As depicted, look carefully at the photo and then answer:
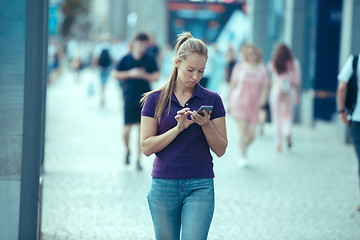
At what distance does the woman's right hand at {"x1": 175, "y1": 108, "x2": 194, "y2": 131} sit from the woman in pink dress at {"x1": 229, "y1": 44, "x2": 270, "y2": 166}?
22.3ft

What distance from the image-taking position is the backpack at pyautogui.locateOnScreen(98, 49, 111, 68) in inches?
756

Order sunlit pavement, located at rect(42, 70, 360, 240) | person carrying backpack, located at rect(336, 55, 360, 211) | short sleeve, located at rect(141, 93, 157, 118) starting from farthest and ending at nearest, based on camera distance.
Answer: person carrying backpack, located at rect(336, 55, 360, 211)
sunlit pavement, located at rect(42, 70, 360, 240)
short sleeve, located at rect(141, 93, 157, 118)

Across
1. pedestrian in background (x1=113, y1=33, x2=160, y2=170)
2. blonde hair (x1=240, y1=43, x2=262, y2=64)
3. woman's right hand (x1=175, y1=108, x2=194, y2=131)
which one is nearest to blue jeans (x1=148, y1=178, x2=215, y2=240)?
woman's right hand (x1=175, y1=108, x2=194, y2=131)

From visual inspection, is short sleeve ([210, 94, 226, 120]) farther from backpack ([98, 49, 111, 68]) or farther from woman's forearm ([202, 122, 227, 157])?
backpack ([98, 49, 111, 68])

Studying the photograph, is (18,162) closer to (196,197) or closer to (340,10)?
(196,197)

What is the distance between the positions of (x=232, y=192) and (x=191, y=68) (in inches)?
180

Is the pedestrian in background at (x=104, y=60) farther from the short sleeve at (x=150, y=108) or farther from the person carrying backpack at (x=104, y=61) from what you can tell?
the short sleeve at (x=150, y=108)

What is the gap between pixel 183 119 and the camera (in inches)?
135

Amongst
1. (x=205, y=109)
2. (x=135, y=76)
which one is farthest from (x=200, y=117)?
(x=135, y=76)

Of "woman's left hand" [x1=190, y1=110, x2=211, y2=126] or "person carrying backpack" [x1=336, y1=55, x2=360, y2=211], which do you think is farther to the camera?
"person carrying backpack" [x1=336, y1=55, x2=360, y2=211]

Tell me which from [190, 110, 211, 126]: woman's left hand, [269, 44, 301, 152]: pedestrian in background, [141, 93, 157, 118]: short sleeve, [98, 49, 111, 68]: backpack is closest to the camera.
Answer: [190, 110, 211, 126]: woman's left hand

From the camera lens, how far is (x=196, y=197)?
143 inches

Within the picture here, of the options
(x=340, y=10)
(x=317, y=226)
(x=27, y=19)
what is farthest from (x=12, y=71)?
(x=340, y=10)

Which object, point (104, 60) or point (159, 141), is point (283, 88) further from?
point (104, 60)
